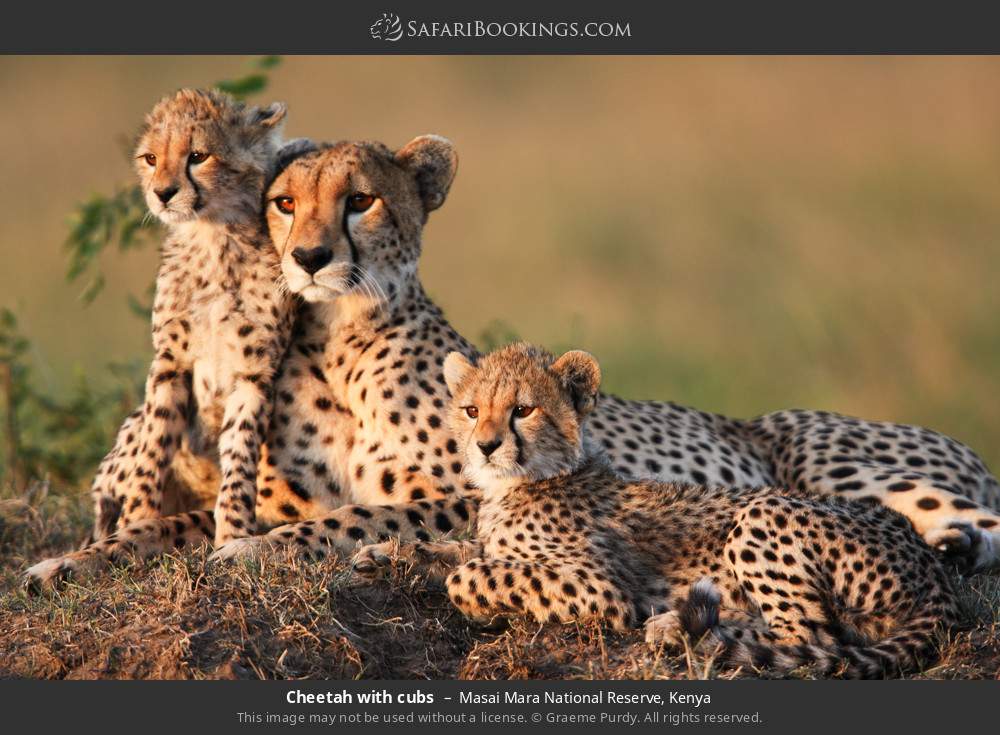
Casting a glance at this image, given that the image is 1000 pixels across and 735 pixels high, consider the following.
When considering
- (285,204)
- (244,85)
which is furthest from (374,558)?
(244,85)

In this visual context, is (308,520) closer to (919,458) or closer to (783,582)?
(783,582)

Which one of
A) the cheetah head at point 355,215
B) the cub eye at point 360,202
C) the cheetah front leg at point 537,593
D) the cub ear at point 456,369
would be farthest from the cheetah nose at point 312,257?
the cheetah front leg at point 537,593

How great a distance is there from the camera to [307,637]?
3.94 metres

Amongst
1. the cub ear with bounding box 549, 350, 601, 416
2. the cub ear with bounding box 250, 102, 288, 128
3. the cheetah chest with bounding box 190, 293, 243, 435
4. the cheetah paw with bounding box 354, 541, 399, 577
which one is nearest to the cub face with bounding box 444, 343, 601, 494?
the cub ear with bounding box 549, 350, 601, 416

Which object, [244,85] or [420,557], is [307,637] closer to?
[420,557]

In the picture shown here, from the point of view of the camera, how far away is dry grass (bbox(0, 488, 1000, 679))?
3.84 metres

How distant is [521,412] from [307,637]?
0.93 metres

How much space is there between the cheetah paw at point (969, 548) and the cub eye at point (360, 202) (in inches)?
86.2

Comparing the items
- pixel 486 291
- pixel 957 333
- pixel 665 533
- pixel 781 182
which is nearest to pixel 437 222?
pixel 486 291

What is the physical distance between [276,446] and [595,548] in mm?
1415

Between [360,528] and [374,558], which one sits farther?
[360,528]

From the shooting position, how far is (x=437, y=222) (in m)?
13.2

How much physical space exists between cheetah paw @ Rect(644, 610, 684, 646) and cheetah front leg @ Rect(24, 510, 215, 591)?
1554 mm

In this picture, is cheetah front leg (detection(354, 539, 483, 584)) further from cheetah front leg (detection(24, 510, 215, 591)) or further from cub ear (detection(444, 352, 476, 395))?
cheetah front leg (detection(24, 510, 215, 591))
